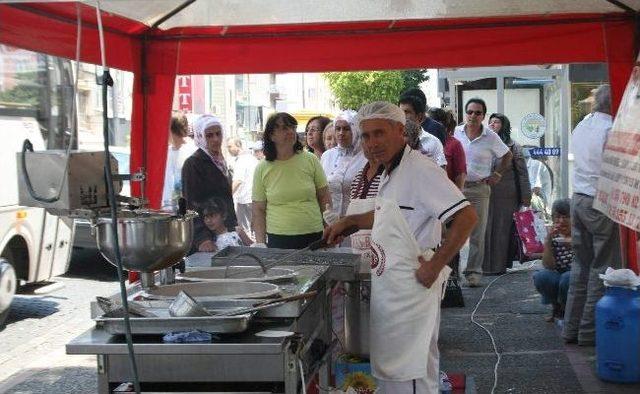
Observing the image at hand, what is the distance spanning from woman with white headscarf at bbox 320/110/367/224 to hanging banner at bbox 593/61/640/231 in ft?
7.03

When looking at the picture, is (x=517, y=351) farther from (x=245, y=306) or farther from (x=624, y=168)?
(x=245, y=306)

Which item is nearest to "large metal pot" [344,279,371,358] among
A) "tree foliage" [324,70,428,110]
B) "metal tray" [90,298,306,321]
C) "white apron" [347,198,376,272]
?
"white apron" [347,198,376,272]

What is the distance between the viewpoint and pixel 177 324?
9.10 ft

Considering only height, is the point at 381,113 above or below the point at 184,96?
below

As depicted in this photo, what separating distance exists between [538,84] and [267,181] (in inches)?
292

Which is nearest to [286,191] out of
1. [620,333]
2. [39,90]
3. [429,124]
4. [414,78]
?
[429,124]

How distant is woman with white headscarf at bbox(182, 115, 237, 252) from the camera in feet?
20.2

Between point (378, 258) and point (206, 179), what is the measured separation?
257 cm

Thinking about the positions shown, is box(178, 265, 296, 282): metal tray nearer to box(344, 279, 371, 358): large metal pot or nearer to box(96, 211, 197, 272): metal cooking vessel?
box(96, 211, 197, 272): metal cooking vessel

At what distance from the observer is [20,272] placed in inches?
342

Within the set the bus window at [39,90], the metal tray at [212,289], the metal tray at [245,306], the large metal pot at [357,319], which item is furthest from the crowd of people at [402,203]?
the bus window at [39,90]

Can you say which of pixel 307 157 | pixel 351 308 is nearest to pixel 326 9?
pixel 307 157

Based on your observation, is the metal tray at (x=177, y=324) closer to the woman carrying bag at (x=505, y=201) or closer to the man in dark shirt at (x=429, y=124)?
the man in dark shirt at (x=429, y=124)

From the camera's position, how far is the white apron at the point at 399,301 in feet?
12.5
